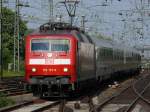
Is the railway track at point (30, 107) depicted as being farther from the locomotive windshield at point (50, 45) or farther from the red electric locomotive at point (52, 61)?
the locomotive windshield at point (50, 45)

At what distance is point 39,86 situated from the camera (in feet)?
73.3

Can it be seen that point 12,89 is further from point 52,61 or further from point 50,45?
point 52,61

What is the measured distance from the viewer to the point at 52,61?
73.3ft

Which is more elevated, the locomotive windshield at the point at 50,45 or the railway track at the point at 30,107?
the locomotive windshield at the point at 50,45

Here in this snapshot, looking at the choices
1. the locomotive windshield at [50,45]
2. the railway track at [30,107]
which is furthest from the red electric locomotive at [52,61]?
the railway track at [30,107]

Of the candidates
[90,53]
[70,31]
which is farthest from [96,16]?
[70,31]

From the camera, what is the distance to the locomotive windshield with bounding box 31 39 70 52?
22.5 m

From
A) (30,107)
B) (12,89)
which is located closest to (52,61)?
(30,107)

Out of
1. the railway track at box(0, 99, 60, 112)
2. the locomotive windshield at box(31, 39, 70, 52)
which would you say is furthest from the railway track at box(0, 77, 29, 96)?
the railway track at box(0, 99, 60, 112)

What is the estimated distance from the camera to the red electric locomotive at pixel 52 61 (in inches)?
872

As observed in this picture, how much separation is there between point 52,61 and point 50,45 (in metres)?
0.72

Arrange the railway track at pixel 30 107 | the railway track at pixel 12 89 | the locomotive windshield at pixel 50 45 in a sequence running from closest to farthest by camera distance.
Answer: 1. the railway track at pixel 30 107
2. the locomotive windshield at pixel 50 45
3. the railway track at pixel 12 89

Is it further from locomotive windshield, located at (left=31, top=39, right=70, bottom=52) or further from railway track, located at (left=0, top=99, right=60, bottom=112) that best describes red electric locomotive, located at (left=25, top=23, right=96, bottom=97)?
railway track, located at (left=0, top=99, right=60, bottom=112)

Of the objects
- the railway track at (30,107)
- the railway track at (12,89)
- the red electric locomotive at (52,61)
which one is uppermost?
the red electric locomotive at (52,61)
